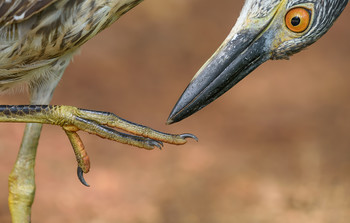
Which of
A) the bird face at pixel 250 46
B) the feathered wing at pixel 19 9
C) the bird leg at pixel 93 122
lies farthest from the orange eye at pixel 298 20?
the feathered wing at pixel 19 9

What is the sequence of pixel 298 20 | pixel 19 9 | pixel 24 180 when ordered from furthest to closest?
pixel 24 180 < pixel 298 20 < pixel 19 9

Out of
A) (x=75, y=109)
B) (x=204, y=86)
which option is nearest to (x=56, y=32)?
(x=75, y=109)

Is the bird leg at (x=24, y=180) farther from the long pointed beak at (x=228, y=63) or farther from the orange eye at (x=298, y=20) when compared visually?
the orange eye at (x=298, y=20)

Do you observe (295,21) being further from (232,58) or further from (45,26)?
(45,26)

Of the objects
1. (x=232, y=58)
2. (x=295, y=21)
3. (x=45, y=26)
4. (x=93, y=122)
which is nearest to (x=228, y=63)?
(x=232, y=58)

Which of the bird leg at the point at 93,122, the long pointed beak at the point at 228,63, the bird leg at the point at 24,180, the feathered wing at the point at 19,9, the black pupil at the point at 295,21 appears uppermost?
the black pupil at the point at 295,21

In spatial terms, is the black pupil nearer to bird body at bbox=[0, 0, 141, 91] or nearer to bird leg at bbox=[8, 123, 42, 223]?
bird body at bbox=[0, 0, 141, 91]
